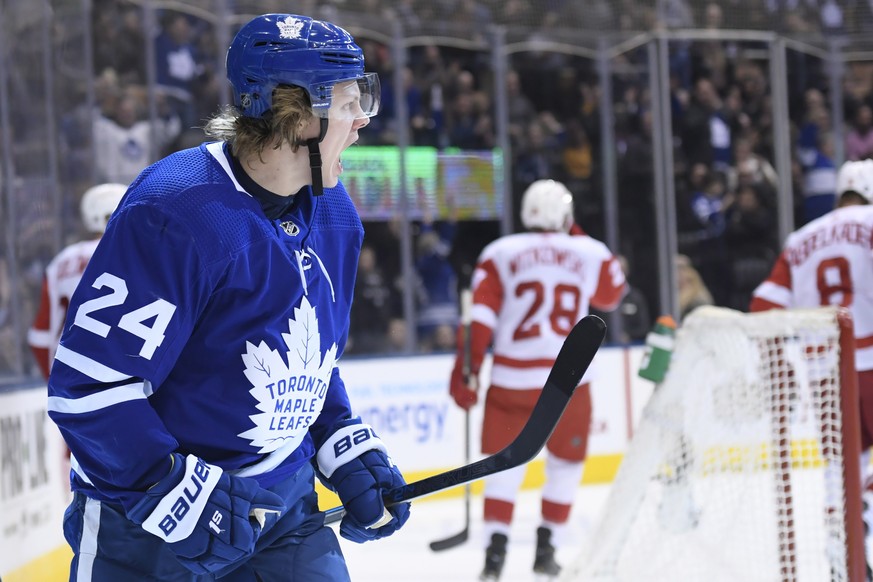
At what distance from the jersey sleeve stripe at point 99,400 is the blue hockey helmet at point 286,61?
14.2 inches

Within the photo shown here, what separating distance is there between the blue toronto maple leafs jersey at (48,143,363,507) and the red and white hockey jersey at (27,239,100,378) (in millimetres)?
2916

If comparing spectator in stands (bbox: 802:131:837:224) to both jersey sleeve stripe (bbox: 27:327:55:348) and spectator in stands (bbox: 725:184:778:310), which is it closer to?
spectator in stands (bbox: 725:184:778:310)

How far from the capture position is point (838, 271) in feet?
13.2

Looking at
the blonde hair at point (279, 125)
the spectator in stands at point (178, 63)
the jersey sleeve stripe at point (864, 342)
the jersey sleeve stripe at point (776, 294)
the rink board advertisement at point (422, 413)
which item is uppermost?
the spectator in stands at point (178, 63)

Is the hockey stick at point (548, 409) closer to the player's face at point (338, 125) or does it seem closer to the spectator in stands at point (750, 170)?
the player's face at point (338, 125)

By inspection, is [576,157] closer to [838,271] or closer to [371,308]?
[371,308]

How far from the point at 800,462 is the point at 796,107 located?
193 inches

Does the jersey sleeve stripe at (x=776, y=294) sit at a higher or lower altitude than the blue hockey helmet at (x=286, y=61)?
lower

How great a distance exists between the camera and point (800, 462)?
130 inches

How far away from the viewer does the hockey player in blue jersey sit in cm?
132

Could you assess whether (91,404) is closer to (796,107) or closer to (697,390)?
(697,390)

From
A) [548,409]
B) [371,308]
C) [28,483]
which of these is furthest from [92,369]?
[371,308]

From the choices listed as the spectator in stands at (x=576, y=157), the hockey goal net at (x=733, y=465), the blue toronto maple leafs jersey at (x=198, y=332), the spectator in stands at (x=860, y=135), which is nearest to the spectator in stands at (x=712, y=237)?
the spectator in stands at (x=576, y=157)

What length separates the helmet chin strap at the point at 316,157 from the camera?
1465 mm
